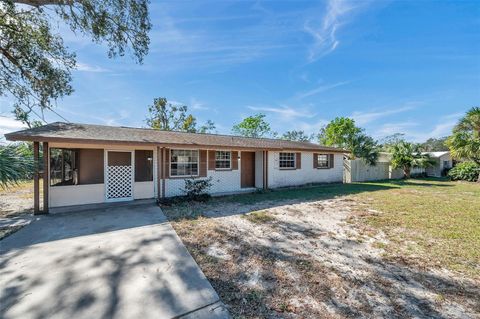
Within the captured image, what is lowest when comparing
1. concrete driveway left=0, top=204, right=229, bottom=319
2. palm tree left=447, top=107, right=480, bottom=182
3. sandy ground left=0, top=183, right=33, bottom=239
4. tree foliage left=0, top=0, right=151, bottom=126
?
concrete driveway left=0, top=204, right=229, bottom=319

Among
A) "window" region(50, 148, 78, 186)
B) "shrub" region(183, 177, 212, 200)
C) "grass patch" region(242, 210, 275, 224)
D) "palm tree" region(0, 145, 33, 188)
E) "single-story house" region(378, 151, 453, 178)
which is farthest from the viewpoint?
"single-story house" region(378, 151, 453, 178)

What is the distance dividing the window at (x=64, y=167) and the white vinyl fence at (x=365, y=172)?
17.9 meters

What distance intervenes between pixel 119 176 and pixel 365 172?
18.4 metres

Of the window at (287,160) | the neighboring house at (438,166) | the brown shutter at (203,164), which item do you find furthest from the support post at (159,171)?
the neighboring house at (438,166)

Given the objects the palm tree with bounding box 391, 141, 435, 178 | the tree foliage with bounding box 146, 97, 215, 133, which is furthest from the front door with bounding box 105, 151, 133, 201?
the tree foliage with bounding box 146, 97, 215, 133

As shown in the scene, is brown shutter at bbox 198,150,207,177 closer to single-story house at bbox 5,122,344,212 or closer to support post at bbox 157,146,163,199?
single-story house at bbox 5,122,344,212

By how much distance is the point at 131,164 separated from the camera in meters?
9.34

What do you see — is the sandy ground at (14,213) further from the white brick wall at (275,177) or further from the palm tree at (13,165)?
the white brick wall at (275,177)

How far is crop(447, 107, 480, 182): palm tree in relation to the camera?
16672 millimetres

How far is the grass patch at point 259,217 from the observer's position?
6.84 meters

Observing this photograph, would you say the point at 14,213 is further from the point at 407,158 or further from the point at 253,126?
the point at 253,126

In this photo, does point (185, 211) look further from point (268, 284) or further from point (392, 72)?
point (392, 72)

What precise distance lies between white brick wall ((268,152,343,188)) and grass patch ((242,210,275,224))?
5508 millimetres

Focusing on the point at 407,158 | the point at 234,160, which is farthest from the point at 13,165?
the point at 407,158
